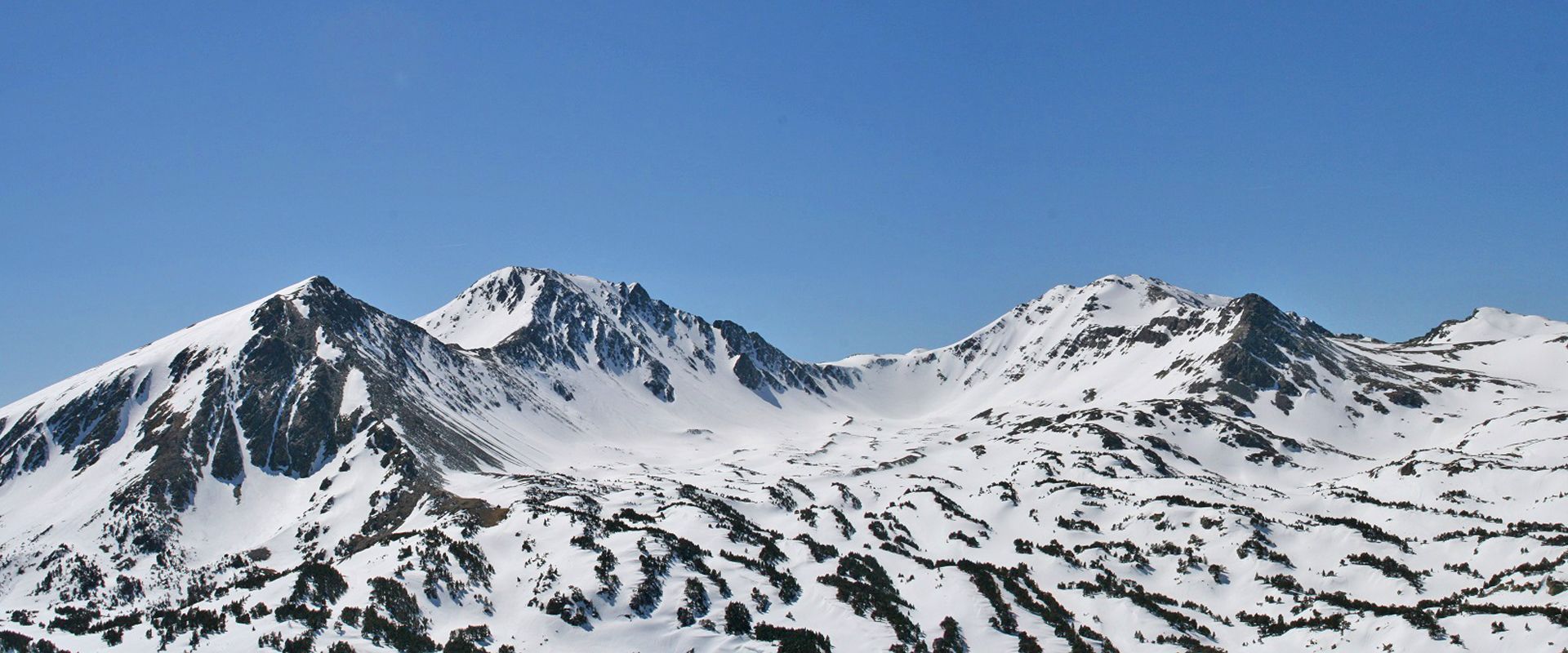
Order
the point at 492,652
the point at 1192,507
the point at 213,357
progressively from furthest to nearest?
the point at 213,357, the point at 1192,507, the point at 492,652

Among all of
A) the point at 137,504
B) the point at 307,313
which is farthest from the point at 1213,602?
the point at 307,313

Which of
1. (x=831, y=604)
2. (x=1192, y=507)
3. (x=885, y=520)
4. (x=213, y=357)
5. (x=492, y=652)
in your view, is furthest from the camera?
(x=213, y=357)

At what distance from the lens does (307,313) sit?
17175 centimetres

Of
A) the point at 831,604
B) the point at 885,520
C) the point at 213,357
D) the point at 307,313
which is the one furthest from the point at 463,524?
the point at 307,313

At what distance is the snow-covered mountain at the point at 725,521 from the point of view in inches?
1758

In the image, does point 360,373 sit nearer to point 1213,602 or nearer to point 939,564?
point 939,564

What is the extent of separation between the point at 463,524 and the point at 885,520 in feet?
152

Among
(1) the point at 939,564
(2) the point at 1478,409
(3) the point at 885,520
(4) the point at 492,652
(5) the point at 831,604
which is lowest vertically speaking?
(4) the point at 492,652

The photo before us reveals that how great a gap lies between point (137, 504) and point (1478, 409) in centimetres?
23316

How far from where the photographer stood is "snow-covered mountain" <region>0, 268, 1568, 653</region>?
147ft

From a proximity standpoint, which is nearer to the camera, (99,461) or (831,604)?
(831,604)

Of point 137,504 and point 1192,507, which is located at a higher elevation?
point 1192,507

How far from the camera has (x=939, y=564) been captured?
60969 millimetres

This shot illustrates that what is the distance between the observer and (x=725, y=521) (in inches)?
2721
